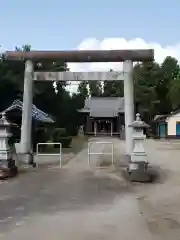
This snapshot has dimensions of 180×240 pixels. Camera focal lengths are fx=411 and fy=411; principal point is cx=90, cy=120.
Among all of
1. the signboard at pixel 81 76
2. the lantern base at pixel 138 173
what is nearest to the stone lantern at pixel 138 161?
the lantern base at pixel 138 173

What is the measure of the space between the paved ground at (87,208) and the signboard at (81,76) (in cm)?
371

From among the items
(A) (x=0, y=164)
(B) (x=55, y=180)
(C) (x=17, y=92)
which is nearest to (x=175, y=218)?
(B) (x=55, y=180)

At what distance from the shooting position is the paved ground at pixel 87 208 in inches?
254

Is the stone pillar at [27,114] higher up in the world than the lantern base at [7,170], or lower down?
higher up

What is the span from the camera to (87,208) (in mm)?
8234

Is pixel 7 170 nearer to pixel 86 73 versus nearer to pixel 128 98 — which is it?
pixel 86 73

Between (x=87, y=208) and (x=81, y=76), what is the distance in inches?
300

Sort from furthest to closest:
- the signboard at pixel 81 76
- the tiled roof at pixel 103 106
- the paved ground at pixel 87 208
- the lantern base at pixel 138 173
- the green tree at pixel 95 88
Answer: the green tree at pixel 95 88
the tiled roof at pixel 103 106
the signboard at pixel 81 76
the lantern base at pixel 138 173
the paved ground at pixel 87 208

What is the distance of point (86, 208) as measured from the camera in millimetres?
8234

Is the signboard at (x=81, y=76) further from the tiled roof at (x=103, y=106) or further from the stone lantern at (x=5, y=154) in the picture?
the tiled roof at (x=103, y=106)

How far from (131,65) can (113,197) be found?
20.8 feet

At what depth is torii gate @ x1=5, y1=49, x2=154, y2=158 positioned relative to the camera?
1432 cm

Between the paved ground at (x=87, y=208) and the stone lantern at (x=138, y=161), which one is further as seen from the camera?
the stone lantern at (x=138, y=161)

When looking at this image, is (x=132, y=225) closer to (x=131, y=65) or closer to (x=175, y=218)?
(x=175, y=218)
